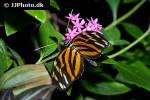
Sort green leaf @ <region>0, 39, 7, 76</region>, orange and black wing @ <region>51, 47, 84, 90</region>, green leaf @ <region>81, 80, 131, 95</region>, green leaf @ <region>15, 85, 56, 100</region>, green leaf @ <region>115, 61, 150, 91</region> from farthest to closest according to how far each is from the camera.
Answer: green leaf @ <region>81, 80, 131, 95</region> < green leaf @ <region>115, 61, 150, 91</region> < green leaf @ <region>0, 39, 7, 76</region> < orange and black wing @ <region>51, 47, 84, 90</region> < green leaf @ <region>15, 85, 56, 100</region>

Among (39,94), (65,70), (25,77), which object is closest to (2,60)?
(25,77)

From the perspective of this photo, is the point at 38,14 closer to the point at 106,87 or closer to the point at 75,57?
the point at 75,57

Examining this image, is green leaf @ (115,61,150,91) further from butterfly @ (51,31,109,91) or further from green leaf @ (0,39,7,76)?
green leaf @ (0,39,7,76)

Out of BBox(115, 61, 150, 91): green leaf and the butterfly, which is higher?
the butterfly

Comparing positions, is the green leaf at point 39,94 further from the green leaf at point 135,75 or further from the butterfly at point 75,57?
the green leaf at point 135,75

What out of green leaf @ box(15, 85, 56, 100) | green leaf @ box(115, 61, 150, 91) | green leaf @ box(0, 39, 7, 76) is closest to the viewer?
green leaf @ box(15, 85, 56, 100)

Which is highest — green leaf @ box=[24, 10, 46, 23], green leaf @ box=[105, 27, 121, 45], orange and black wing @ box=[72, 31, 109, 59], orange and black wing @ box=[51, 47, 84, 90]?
green leaf @ box=[24, 10, 46, 23]

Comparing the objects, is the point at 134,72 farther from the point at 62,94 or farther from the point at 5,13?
the point at 5,13

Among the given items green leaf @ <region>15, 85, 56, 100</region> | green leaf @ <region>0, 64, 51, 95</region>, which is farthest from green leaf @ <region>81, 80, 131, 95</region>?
green leaf @ <region>15, 85, 56, 100</region>

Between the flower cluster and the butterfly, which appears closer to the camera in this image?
the butterfly
